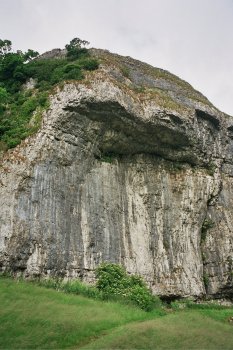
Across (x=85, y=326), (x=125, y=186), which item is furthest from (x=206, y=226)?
(x=85, y=326)

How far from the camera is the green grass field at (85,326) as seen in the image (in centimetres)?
1936

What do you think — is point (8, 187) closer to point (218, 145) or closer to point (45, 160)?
point (45, 160)

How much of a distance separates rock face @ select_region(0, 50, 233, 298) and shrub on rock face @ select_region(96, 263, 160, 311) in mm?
1407

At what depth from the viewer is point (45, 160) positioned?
3073cm

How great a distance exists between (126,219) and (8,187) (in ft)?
31.3

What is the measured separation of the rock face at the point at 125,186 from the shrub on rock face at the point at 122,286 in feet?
4.62

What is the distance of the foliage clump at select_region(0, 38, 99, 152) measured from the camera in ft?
106

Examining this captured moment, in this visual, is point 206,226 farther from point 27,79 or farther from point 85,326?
point 85,326

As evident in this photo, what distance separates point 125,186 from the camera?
36.3m

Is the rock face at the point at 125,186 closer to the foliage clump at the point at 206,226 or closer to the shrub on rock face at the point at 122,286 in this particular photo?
the foliage clump at the point at 206,226

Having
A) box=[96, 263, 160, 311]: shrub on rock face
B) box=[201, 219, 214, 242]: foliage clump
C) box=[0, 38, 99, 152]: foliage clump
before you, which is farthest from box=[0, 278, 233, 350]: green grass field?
box=[201, 219, 214, 242]: foliage clump

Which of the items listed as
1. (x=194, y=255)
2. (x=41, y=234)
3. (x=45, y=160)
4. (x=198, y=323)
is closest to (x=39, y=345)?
(x=198, y=323)

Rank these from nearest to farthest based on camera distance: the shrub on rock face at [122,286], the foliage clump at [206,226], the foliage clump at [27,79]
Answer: the shrub on rock face at [122,286], the foliage clump at [27,79], the foliage clump at [206,226]

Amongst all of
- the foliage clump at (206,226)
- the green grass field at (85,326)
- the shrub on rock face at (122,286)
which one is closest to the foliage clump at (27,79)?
the shrub on rock face at (122,286)
